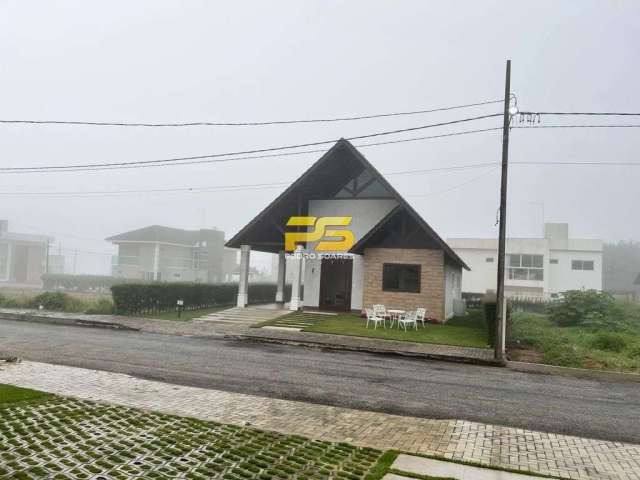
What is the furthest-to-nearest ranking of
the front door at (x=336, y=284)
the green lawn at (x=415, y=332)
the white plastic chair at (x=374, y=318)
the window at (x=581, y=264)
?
1. the window at (x=581, y=264)
2. the front door at (x=336, y=284)
3. the white plastic chair at (x=374, y=318)
4. the green lawn at (x=415, y=332)

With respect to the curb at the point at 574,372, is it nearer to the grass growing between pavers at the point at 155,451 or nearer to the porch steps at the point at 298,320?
the porch steps at the point at 298,320

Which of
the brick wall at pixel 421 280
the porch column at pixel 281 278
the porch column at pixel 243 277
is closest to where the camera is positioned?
the brick wall at pixel 421 280

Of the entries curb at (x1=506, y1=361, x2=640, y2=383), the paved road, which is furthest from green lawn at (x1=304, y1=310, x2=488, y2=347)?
the paved road

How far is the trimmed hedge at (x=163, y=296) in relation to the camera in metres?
24.1

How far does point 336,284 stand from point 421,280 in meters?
5.10

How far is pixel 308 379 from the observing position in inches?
420

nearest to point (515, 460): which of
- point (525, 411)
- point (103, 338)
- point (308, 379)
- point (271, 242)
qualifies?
point (525, 411)

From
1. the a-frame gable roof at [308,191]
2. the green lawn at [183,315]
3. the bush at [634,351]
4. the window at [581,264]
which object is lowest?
the green lawn at [183,315]

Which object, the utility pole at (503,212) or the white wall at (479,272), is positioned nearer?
the utility pole at (503,212)

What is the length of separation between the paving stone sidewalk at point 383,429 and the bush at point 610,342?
10778 mm

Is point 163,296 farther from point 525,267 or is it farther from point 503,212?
point 525,267

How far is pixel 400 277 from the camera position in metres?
22.8

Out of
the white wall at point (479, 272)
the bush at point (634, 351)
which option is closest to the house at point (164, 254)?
the white wall at point (479, 272)

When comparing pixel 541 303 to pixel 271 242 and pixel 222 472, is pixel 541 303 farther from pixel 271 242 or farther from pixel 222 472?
pixel 222 472
